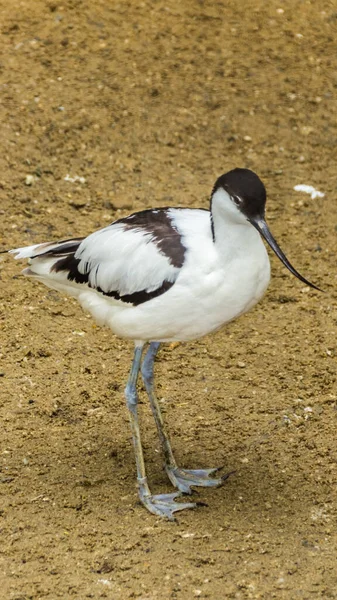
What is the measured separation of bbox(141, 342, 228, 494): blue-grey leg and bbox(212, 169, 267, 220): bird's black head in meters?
1.02

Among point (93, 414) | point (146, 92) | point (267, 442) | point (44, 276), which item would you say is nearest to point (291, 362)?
point (267, 442)

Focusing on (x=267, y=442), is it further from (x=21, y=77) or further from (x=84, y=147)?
(x=21, y=77)

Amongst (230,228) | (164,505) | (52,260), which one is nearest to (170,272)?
(230,228)

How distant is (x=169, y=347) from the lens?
5.51 meters

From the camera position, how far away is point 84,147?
7.04 meters

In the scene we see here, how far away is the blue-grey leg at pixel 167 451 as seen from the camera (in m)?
4.50

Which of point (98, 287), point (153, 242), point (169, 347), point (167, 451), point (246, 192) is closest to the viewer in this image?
point (246, 192)

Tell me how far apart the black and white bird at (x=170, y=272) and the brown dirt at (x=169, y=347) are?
1.14 feet

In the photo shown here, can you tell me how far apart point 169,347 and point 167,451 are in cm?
109

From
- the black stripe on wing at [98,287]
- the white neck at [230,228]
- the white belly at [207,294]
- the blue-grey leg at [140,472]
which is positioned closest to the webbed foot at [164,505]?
the blue-grey leg at [140,472]

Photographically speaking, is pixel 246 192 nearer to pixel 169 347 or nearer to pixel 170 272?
pixel 170 272

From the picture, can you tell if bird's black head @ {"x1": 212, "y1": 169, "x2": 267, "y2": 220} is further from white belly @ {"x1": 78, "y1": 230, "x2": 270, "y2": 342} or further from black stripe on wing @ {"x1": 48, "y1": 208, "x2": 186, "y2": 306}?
black stripe on wing @ {"x1": 48, "y1": 208, "x2": 186, "y2": 306}

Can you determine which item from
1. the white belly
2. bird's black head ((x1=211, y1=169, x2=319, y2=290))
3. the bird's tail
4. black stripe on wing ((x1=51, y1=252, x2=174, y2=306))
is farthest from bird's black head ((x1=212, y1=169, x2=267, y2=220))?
the bird's tail

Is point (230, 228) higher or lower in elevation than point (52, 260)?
higher
